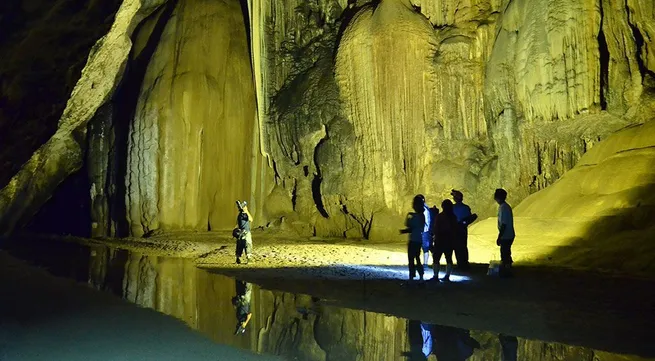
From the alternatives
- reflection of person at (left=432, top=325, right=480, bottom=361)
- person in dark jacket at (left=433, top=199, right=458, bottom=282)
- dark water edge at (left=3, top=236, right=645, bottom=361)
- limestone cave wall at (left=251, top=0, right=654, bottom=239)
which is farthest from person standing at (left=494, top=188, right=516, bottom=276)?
limestone cave wall at (left=251, top=0, right=654, bottom=239)

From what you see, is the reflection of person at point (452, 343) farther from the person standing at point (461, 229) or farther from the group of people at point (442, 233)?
the person standing at point (461, 229)

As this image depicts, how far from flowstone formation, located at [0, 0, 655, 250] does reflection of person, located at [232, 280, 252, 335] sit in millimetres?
9436

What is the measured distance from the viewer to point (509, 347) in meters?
4.71

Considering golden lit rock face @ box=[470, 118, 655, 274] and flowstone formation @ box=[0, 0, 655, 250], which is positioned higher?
flowstone formation @ box=[0, 0, 655, 250]

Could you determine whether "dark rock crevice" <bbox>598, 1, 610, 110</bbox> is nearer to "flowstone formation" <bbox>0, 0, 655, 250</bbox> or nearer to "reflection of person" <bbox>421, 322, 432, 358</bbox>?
"flowstone formation" <bbox>0, 0, 655, 250</bbox>

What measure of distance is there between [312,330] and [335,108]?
1327 cm

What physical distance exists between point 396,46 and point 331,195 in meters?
5.49

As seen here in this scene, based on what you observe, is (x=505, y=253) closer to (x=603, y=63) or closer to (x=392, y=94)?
(x=603, y=63)

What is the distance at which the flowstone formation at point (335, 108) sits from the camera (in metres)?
13.6

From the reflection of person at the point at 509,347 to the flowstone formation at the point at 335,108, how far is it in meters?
9.58

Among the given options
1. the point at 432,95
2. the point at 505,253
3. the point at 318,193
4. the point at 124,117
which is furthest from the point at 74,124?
the point at 505,253

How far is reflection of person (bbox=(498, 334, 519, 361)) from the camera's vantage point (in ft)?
14.5

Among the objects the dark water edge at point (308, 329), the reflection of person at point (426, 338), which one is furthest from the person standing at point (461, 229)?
the reflection of person at point (426, 338)

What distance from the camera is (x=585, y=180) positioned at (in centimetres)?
1191
